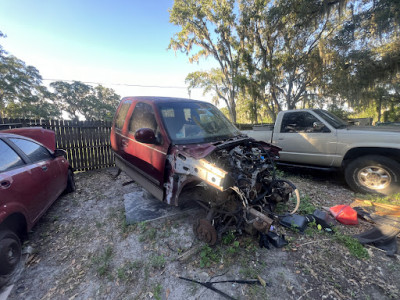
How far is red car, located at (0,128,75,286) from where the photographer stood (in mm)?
1986

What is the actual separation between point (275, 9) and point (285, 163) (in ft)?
36.0

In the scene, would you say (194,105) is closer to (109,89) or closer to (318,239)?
(318,239)

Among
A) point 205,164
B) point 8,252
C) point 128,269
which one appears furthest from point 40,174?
Answer: point 205,164

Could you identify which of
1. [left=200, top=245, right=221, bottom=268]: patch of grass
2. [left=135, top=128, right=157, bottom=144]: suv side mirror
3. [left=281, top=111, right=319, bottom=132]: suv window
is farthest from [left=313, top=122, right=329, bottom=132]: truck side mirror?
Answer: [left=135, top=128, right=157, bottom=144]: suv side mirror

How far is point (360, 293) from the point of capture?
179 centimetres

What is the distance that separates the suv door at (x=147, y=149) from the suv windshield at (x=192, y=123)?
0.19 m

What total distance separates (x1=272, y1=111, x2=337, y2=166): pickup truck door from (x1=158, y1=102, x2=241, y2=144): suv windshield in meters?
2.31

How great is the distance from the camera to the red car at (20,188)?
199 centimetres

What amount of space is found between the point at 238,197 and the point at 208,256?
2.91 ft

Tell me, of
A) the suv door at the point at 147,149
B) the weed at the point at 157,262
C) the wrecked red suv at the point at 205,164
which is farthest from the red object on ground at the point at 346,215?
the suv door at the point at 147,149

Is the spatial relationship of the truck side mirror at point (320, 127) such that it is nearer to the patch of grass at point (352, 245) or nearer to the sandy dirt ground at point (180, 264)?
the sandy dirt ground at point (180, 264)

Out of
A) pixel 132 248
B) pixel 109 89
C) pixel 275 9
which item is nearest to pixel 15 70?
pixel 109 89

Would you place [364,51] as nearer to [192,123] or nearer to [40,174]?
[192,123]

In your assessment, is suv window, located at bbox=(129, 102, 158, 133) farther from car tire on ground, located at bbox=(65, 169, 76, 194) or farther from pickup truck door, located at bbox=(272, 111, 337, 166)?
pickup truck door, located at bbox=(272, 111, 337, 166)
